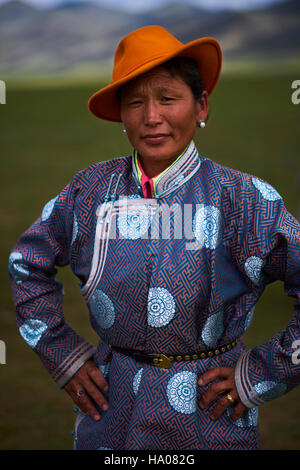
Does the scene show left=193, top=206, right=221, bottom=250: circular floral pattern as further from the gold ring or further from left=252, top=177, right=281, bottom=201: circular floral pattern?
the gold ring

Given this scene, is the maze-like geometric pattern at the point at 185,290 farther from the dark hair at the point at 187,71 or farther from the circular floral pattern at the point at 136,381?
the dark hair at the point at 187,71

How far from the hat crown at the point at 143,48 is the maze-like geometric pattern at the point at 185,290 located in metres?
0.25

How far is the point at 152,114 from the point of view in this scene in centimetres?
151

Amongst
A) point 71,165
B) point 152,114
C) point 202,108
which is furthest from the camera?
point 71,165

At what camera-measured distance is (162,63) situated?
5.02ft

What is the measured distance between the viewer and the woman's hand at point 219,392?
1.58m

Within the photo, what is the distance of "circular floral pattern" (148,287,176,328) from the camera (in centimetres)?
151

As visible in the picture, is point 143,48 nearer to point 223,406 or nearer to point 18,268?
point 18,268

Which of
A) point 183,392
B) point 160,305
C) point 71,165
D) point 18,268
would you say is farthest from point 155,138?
point 71,165

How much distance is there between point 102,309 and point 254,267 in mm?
396

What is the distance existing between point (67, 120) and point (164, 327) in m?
10.7

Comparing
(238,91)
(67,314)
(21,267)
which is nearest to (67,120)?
(238,91)

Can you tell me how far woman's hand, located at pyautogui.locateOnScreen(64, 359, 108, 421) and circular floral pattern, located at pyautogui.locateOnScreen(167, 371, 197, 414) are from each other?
216 millimetres
